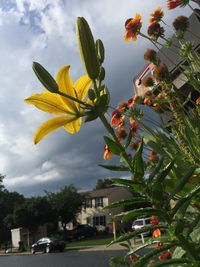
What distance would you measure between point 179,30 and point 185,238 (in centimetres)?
245

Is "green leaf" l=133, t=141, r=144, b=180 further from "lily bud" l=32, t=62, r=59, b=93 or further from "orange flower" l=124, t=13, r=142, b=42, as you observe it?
"orange flower" l=124, t=13, r=142, b=42

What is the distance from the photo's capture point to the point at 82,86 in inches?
50.9

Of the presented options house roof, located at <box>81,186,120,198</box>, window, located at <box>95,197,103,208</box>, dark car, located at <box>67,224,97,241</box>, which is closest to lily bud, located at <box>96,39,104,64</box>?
dark car, located at <box>67,224,97,241</box>

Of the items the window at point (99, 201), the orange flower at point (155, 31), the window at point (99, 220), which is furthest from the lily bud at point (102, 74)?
the window at point (99, 201)

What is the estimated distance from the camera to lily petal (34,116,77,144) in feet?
4.09

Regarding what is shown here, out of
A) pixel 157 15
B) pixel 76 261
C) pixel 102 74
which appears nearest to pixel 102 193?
pixel 76 261

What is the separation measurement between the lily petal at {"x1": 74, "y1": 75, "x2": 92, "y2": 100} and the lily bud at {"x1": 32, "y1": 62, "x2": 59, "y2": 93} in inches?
5.1

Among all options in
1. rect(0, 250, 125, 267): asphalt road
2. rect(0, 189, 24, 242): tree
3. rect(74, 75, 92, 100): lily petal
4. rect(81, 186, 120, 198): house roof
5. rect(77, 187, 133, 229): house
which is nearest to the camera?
rect(74, 75, 92, 100): lily petal

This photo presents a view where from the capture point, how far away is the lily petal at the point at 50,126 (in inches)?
49.1

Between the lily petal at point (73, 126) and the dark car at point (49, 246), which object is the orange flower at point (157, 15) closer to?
the lily petal at point (73, 126)

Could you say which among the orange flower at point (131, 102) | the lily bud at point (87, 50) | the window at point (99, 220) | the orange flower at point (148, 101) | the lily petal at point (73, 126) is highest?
the window at point (99, 220)

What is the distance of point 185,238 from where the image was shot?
1.07 metres

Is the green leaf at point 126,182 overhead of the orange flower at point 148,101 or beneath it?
beneath

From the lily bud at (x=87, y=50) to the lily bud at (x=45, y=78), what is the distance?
9cm
